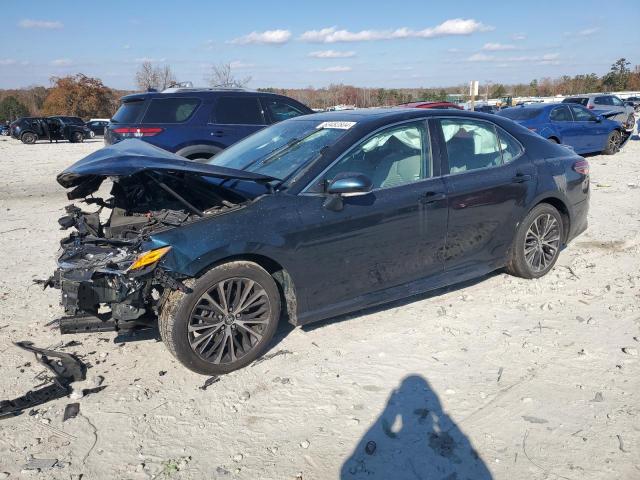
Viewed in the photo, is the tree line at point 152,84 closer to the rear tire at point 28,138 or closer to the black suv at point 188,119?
the rear tire at point 28,138

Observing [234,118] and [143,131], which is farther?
[234,118]

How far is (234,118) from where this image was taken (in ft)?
30.3

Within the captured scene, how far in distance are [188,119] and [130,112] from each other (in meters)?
1.06

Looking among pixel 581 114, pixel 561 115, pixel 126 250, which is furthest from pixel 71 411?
pixel 581 114

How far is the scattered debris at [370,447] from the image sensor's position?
9.54 ft

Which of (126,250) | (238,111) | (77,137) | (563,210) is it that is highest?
(238,111)

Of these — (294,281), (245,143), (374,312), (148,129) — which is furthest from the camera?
(148,129)

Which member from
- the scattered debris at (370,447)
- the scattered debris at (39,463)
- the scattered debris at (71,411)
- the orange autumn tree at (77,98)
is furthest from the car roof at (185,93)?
the orange autumn tree at (77,98)

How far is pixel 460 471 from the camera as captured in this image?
2742mm

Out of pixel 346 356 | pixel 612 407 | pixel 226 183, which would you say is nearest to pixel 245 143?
Answer: pixel 226 183

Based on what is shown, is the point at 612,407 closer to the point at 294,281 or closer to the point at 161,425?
the point at 294,281

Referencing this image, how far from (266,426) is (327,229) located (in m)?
1.43

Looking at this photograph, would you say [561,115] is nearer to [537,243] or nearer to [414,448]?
[537,243]

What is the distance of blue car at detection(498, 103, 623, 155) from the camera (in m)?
13.5
